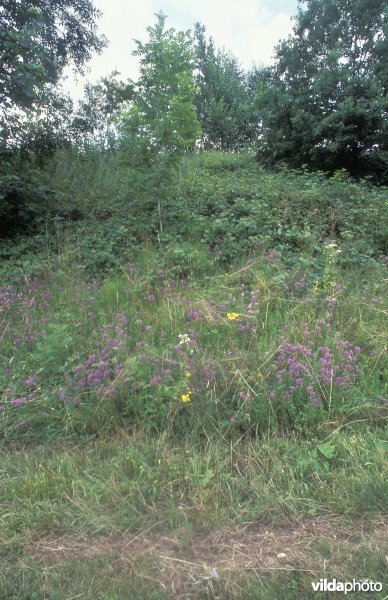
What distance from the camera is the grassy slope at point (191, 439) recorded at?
2211 millimetres

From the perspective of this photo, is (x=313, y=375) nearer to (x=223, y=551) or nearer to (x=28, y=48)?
(x=223, y=551)

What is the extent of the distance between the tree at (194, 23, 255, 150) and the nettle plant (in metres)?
14.3

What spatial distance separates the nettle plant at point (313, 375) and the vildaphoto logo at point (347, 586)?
114 cm

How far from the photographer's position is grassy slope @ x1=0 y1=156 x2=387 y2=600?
2.21m

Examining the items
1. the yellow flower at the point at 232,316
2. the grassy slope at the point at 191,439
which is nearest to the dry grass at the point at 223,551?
the grassy slope at the point at 191,439

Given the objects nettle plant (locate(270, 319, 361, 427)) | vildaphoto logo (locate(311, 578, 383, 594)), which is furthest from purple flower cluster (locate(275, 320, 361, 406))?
vildaphoto logo (locate(311, 578, 383, 594))

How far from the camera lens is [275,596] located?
202 centimetres

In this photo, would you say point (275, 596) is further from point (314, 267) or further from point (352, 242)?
point (352, 242)

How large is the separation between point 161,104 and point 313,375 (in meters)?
4.72

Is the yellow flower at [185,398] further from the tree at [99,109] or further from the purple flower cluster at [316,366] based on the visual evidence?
the tree at [99,109]

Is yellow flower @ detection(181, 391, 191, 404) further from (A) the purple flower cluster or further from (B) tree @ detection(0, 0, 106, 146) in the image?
(B) tree @ detection(0, 0, 106, 146)

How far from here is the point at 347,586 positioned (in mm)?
2041

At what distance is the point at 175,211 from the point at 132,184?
2.79 ft

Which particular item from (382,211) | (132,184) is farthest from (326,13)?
(132,184)
